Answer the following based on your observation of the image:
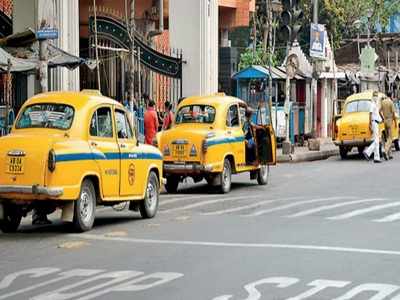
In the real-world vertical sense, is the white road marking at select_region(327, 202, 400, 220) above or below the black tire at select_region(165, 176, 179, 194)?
below

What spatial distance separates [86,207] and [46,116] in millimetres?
1458

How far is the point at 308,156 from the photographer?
2964 centimetres

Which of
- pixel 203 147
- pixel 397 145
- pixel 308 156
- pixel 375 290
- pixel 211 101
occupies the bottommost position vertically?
pixel 375 290

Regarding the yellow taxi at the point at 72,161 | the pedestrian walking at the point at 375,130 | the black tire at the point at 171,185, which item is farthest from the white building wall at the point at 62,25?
the pedestrian walking at the point at 375,130

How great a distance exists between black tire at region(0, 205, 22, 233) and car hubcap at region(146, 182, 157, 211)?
A: 2389mm

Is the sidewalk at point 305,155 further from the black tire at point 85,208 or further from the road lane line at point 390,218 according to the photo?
the black tire at point 85,208

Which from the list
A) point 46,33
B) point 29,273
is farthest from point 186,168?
point 29,273

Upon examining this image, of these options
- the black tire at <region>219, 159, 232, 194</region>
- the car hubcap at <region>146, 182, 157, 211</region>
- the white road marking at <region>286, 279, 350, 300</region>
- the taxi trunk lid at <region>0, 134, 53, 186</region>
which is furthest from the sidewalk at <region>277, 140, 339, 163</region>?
the white road marking at <region>286, 279, 350, 300</region>

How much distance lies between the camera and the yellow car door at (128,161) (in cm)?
1364

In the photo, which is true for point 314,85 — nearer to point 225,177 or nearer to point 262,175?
point 262,175

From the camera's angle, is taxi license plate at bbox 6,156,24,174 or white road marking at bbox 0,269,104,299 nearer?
white road marking at bbox 0,269,104,299

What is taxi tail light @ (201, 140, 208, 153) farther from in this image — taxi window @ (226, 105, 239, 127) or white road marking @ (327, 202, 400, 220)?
white road marking @ (327, 202, 400, 220)

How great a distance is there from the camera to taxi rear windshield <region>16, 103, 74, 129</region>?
12805 millimetres

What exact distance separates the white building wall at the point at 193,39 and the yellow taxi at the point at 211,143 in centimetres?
848
